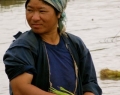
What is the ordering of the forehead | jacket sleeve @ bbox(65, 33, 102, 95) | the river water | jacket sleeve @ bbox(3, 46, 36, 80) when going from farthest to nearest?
1. the river water
2. jacket sleeve @ bbox(65, 33, 102, 95)
3. the forehead
4. jacket sleeve @ bbox(3, 46, 36, 80)

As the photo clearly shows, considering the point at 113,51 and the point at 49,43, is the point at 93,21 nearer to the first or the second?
the point at 113,51

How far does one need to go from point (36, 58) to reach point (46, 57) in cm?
7

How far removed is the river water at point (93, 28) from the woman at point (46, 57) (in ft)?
14.4

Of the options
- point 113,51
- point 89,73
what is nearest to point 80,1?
point 113,51

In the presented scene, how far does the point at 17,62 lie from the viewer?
3254 millimetres

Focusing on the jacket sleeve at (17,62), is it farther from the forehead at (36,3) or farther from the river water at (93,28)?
the river water at (93,28)

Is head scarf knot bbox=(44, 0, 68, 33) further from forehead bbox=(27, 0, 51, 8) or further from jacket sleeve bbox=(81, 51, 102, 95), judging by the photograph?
jacket sleeve bbox=(81, 51, 102, 95)

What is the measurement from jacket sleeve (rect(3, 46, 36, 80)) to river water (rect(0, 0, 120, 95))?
465 centimetres

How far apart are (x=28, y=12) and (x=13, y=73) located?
1.45 ft

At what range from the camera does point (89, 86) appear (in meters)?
3.68

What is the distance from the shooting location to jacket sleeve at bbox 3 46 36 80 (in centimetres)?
324

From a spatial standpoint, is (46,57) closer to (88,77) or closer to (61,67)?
(61,67)

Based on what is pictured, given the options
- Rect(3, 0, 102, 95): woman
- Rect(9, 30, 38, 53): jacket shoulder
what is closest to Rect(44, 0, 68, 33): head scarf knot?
Rect(3, 0, 102, 95): woman

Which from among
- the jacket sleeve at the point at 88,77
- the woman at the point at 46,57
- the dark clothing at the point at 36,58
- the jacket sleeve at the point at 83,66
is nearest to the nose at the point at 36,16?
the woman at the point at 46,57
